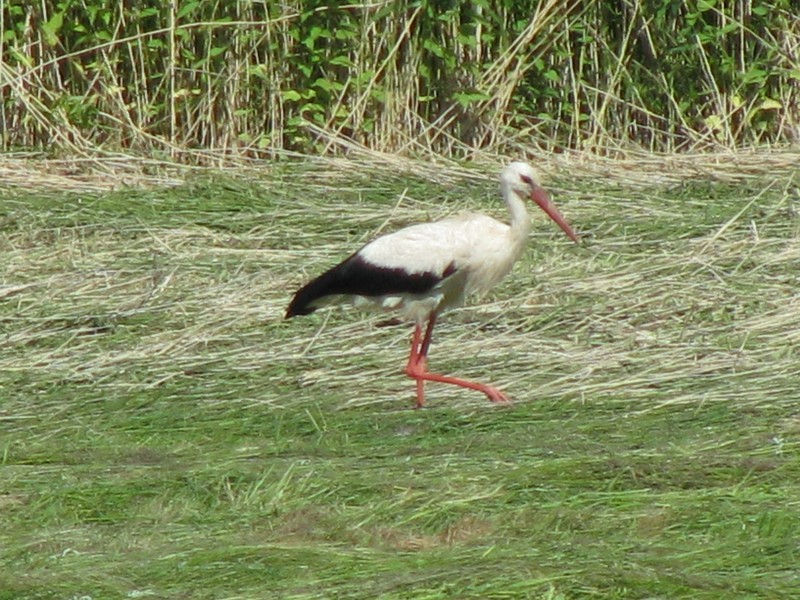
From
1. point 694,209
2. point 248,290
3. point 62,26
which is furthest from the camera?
point 62,26

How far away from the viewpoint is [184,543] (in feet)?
13.5

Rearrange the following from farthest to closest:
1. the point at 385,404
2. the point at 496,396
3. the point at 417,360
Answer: the point at 417,360, the point at 385,404, the point at 496,396

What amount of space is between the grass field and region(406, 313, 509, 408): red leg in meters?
0.06

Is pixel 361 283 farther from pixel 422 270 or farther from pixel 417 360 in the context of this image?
pixel 417 360

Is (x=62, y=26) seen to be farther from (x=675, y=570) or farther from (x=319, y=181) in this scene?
(x=675, y=570)

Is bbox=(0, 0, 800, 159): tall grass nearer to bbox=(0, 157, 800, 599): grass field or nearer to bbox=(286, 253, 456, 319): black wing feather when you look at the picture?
bbox=(0, 157, 800, 599): grass field

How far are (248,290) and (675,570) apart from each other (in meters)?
3.50

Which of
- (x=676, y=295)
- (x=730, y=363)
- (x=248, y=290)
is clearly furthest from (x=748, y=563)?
(x=248, y=290)

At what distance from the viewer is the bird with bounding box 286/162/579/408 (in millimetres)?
6125

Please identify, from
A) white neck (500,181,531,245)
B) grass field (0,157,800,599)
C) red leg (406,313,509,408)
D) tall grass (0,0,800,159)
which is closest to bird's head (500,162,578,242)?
white neck (500,181,531,245)

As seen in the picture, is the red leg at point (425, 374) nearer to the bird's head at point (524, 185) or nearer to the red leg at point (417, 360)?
the red leg at point (417, 360)

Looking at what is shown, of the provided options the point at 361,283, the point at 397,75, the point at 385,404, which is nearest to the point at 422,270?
the point at 361,283

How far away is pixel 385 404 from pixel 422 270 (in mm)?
643

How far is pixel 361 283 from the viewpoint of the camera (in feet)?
20.1
